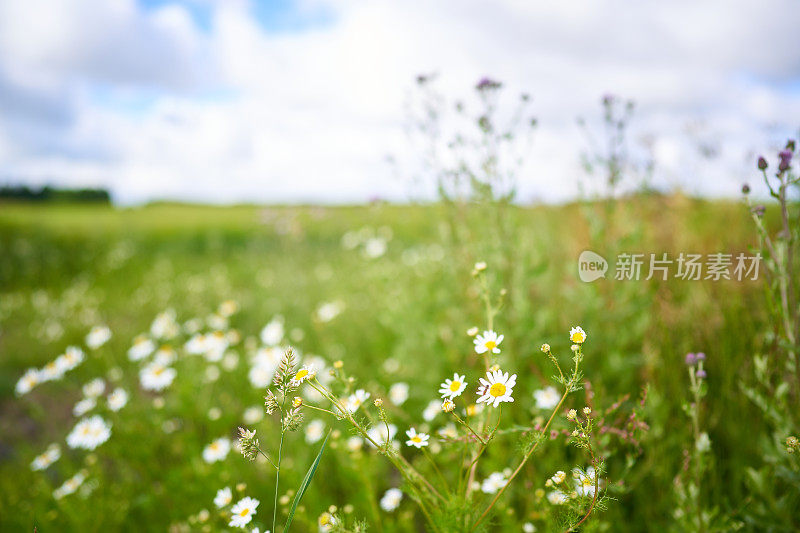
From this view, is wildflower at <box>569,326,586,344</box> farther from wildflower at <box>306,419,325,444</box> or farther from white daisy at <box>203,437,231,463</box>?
white daisy at <box>203,437,231,463</box>

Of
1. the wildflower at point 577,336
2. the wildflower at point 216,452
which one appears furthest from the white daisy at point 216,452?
the wildflower at point 577,336

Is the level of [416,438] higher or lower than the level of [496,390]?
lower

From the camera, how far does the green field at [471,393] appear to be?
1818 mm

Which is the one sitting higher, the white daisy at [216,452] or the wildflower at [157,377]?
the wildflower at [157,377]

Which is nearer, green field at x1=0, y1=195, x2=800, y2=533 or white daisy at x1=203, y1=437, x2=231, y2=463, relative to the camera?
green field at x1=0, y1=195, x2=800, y2=533

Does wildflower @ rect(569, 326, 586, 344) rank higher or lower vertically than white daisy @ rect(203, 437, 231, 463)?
higher

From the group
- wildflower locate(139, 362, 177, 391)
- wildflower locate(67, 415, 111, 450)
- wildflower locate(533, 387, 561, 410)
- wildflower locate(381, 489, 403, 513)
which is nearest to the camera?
wildflower locate(381, 489, 403, 513)

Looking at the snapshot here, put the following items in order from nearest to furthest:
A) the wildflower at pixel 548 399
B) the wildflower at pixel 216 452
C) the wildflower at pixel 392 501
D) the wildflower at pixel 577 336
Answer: the wildflower at pixel 577 336 < the wildflower at pixel 392 501 < the wildflower at pixel 548 399 < the wildflower at pixel 216 452

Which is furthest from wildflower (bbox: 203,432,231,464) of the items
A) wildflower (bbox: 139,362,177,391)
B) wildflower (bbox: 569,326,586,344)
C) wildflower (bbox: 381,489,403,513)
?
wildflower (bbox: 569,326,586,344)

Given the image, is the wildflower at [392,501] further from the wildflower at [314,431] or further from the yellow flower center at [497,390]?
the yellow flower center at [497,390]

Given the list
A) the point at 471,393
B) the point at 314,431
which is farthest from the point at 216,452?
the point at 471,393

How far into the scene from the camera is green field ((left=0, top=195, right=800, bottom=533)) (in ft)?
5.97

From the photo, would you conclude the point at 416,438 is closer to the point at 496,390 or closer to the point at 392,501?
the point at 496,390

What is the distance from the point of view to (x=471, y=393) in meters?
2.57
